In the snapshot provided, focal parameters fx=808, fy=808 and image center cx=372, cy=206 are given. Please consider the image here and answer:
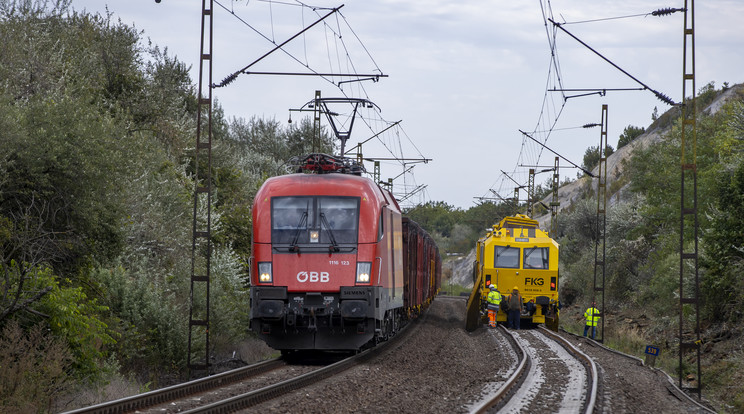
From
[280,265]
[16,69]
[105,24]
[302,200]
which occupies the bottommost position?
[280,265]

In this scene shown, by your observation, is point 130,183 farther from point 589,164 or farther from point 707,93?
point 589,164

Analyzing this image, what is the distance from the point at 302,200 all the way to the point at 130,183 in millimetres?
8714

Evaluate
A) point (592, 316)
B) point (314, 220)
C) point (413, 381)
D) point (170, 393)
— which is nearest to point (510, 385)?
point (413, 381)

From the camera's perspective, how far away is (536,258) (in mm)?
26250

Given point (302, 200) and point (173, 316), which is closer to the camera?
point (302, 200)

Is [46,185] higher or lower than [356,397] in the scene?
higher

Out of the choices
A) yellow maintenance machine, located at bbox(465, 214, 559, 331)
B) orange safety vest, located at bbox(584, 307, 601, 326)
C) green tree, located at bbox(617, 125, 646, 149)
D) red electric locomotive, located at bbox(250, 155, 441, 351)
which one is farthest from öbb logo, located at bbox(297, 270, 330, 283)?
green tree, located at bbox(617, 125, 646, 149)

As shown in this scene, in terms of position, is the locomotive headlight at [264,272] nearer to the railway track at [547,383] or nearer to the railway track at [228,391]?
the railway track at [228,391]

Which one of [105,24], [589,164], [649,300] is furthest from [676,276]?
[589,164]

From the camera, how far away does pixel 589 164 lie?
92.1 meters

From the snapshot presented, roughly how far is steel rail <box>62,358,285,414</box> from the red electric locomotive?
1.12 meters

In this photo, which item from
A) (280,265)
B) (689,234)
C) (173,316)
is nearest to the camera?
(280,265)

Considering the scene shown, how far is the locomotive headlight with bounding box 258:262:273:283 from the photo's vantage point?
1438 centimetres

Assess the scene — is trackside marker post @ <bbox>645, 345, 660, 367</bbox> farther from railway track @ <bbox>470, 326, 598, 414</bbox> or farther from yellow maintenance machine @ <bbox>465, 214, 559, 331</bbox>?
yellow maintenance machine @ <bbox>465, 214, 559, 331</bbox>
